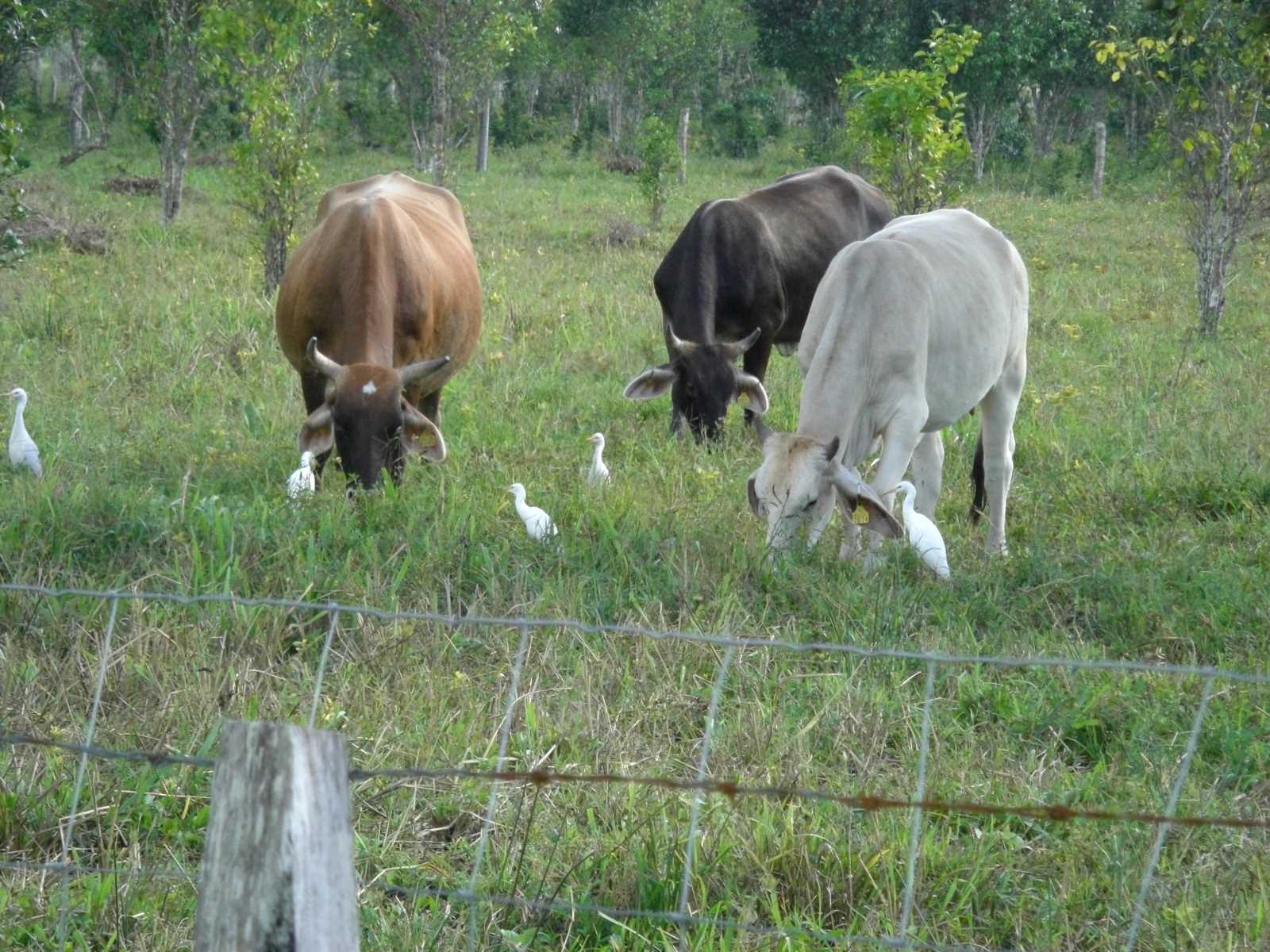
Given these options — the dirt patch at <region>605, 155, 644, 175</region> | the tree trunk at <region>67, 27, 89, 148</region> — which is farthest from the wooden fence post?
the tree trunk at <region>67, 27, 89, 148</region>

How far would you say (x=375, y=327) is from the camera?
6836 millimetres

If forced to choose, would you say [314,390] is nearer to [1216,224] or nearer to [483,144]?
[1216,224]

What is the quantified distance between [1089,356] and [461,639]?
718 centimetres

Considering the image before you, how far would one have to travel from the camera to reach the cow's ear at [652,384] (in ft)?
26.6

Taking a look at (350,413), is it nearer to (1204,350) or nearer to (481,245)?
(1204,350)

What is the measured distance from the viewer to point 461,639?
452 centimetres

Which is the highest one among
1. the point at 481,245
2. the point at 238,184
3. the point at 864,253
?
the point at 864,253

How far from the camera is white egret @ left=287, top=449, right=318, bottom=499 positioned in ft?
19.6

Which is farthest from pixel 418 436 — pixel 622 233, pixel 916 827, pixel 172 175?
pixel 172 175

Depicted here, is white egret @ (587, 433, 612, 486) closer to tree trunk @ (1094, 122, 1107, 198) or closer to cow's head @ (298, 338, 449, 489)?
cow's head @ (298, 338, 449, 489)

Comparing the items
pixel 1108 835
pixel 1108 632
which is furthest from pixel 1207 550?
pixel 1108 835

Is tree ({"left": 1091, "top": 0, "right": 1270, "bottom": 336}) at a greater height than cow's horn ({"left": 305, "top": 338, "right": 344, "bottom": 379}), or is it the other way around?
tree ({"left": 1091, "top": 0, "right": 1270, "bottom": 336})

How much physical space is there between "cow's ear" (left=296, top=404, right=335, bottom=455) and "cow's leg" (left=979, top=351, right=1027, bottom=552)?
3020 mm

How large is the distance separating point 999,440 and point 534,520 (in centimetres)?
243
